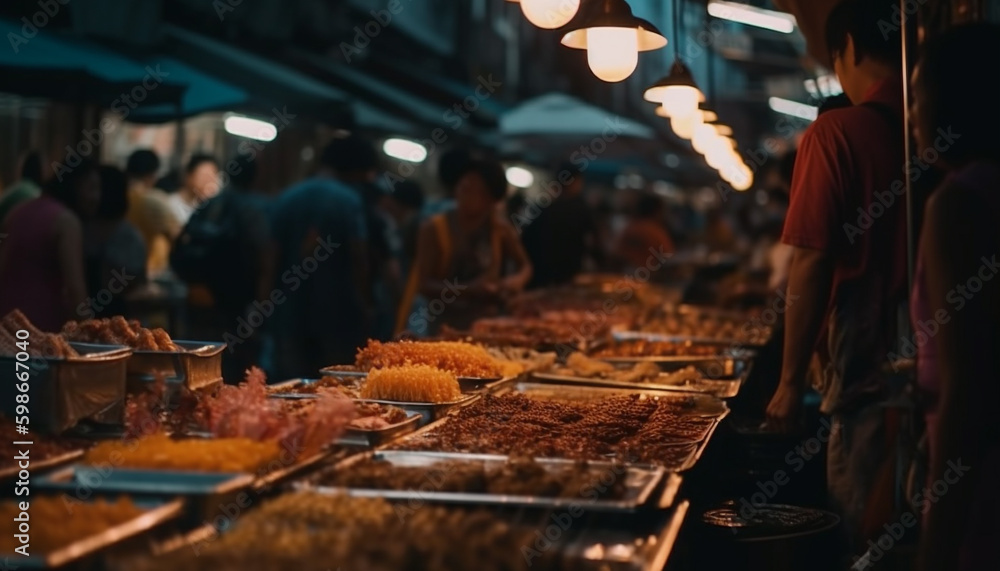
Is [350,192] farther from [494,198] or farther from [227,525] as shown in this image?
[227,525]

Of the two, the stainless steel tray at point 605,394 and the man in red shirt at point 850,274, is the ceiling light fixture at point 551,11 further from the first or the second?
the stainless steel tray at point 605,394

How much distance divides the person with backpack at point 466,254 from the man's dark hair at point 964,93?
5423 millimetres

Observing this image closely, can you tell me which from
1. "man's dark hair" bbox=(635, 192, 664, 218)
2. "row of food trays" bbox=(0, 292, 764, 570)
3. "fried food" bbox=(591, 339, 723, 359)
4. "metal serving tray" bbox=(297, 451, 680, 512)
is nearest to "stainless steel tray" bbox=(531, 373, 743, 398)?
"row of food trays" bbox=(0, 292, 764, 570)

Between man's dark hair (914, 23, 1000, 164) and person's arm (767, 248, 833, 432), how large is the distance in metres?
1.53

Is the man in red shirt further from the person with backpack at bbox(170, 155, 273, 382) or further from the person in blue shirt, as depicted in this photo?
the person with backpack at bbox(170, 155, 273, 382)

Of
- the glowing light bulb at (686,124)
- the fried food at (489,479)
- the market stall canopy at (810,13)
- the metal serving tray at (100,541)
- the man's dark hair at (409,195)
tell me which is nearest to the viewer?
the metal serving tray at (100,541)

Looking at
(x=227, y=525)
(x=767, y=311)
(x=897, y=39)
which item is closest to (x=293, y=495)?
(x=227, y=525)

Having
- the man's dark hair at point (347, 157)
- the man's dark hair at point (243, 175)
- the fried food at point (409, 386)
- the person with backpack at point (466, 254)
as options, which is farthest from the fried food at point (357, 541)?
the man's dark hair at point (243, 175)

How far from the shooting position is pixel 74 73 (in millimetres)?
8070

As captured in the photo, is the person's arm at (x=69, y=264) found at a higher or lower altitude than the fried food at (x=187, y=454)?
higher

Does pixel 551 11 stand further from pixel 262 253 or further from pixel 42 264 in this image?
pixel 262 253

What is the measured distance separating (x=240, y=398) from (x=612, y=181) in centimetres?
2401

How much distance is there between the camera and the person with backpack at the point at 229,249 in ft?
30.6

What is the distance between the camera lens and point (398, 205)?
13438 millimetres
